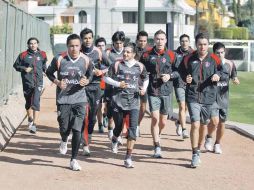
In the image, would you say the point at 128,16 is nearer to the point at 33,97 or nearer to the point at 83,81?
the point at 33,97

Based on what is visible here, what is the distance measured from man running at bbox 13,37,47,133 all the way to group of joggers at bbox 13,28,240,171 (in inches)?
74.2

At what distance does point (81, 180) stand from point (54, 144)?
332 cm

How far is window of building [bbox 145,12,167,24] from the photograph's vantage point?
7169 centimetres

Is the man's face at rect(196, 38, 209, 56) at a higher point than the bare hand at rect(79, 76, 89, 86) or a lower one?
higher

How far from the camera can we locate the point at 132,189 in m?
8.69

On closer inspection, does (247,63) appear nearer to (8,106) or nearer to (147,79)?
(8,106)

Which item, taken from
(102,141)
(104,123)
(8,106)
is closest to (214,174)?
(102,141)

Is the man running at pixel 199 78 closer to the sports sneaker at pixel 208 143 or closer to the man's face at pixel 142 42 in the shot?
the sports sneaker at pixel 208 143

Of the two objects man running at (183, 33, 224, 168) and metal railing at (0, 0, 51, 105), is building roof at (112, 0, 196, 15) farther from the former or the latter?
man running at (183, 33, 224, 168)

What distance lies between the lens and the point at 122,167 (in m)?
10.2

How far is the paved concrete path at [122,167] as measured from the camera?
29.5ft

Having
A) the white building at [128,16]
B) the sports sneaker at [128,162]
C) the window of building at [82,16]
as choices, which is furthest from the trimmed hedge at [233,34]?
the sports sneaker at [128,162]

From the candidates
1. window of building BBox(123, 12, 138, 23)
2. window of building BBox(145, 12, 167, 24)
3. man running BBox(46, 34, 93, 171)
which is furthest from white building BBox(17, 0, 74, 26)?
man running BBox(46, 34, 93, 171)

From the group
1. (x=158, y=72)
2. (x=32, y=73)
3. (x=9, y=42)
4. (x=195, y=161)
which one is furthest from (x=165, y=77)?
(x=9, y=42)
